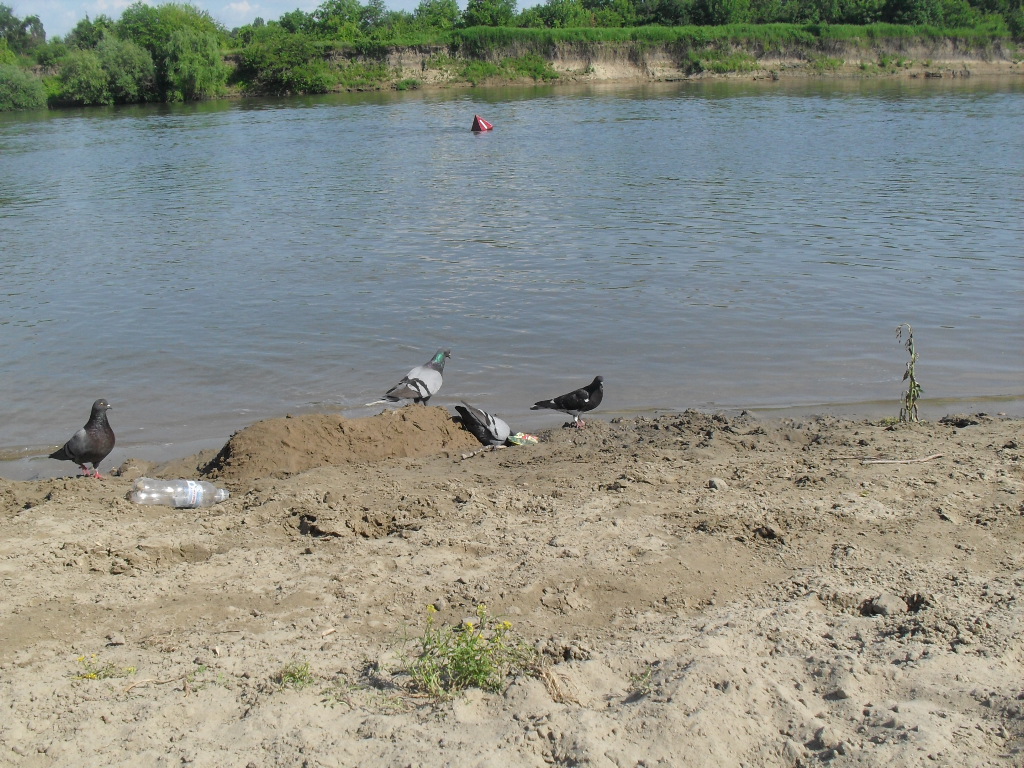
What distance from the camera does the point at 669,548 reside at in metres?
4.52

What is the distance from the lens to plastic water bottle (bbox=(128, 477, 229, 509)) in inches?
219

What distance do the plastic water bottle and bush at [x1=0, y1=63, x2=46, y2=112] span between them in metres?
61.6

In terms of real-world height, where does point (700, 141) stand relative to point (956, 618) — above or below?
above

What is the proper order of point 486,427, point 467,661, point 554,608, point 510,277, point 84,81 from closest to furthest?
point 467,661 < point 554,608 < point 486,427 < point 510,277 < point 84,81

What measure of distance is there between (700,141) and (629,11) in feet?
180

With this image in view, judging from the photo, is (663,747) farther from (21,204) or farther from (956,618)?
(21,204)

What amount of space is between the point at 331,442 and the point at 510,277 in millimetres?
6686

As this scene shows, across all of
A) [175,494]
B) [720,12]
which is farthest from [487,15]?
[175,494]

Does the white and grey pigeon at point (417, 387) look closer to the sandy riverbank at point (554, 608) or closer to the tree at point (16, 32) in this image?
the sandy riverbank at point (554, 608)

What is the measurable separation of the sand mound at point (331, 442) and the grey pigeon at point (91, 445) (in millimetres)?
901

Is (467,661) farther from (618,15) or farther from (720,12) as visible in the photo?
(618,15)

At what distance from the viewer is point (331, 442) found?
6766 millimetres

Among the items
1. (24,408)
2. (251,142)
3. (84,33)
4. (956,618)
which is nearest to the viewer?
(956,618)

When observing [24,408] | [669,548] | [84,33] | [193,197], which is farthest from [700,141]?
[84,33]
